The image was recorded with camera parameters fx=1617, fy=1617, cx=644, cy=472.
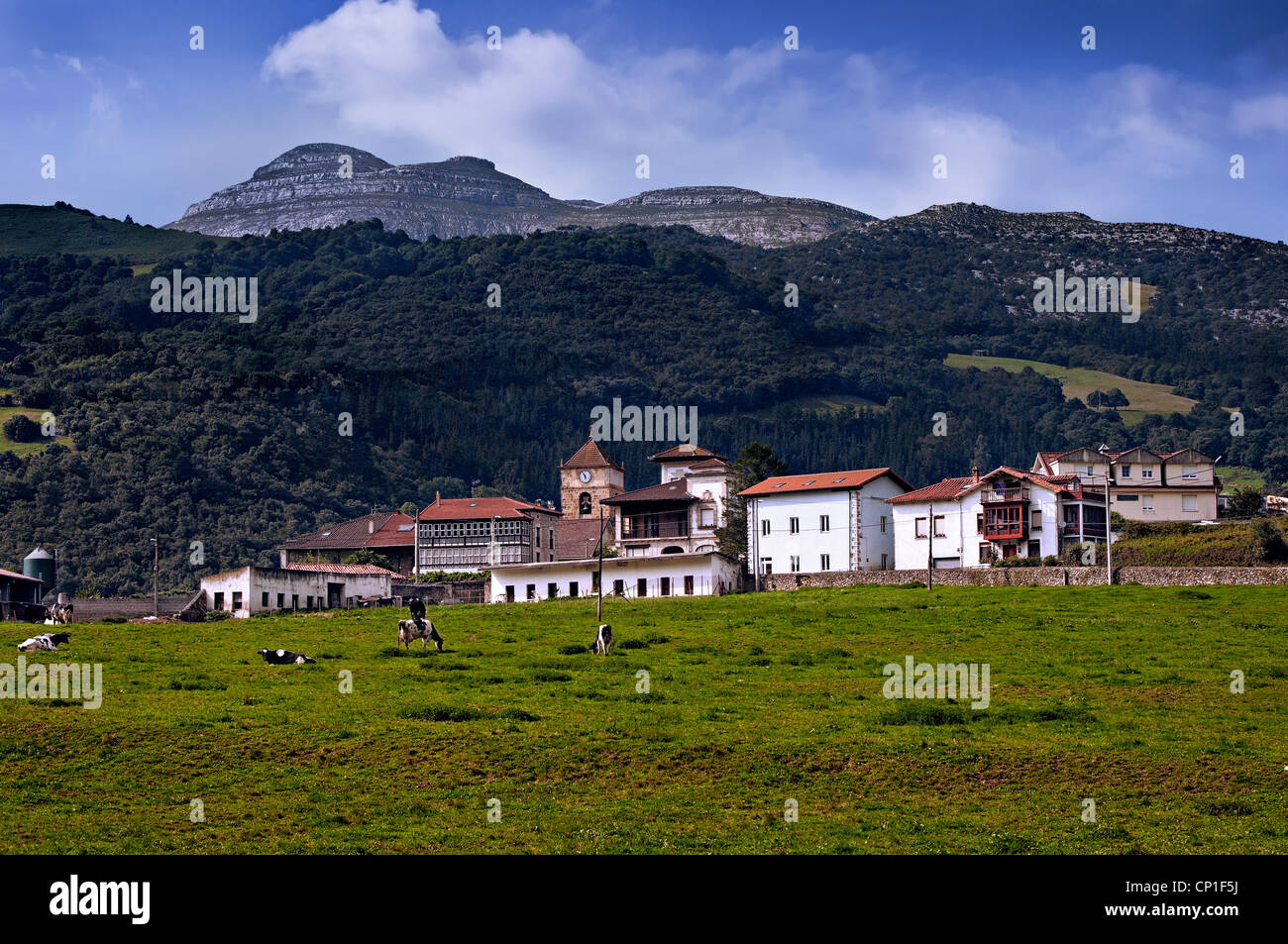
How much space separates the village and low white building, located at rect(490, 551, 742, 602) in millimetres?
81

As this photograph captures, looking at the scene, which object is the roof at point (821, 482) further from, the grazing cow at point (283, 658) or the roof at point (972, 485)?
the grazing cow at point (283, 658)

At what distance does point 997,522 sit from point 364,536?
161ft

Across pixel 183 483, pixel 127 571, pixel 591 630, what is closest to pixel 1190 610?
pixel 591 630

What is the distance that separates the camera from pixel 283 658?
5169 centimetres

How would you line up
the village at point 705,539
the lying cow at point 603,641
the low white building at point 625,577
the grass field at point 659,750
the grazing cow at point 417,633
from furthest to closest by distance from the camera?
the low white building at point 625,577, the village at point 705,539, the grazing cow at point 417,633, the lying cow at point 603,641, the grass field at point 659,750

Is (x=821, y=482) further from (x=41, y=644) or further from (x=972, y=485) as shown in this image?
(x=41, y=644)

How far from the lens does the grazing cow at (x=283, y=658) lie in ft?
169

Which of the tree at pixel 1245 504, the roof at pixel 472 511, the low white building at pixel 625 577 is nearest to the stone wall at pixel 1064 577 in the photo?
the low white building at pixel 625 577

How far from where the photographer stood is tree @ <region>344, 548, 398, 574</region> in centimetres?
11481

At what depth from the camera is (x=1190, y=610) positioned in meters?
65.7

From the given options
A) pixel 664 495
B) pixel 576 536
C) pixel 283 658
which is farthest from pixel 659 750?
pixel 576 536
